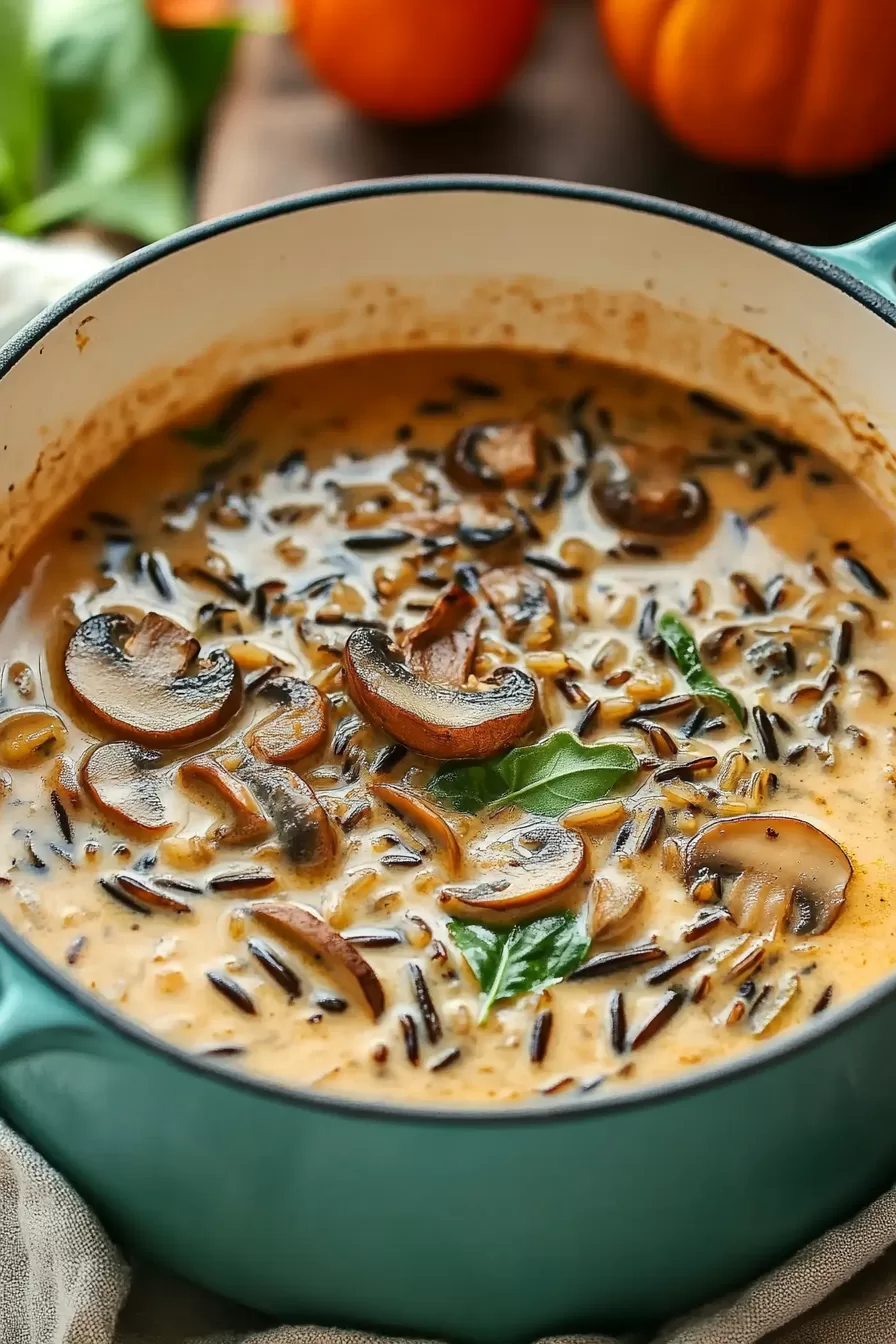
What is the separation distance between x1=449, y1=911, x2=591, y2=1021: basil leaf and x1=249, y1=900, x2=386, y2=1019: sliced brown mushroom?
0.37 ft

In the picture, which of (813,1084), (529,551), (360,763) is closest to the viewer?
(813,1084)

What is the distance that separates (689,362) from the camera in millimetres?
2520

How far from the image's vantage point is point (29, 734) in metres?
2.04

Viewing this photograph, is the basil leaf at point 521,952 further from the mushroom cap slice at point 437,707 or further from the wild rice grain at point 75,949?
the wild rice grain at point 75,949

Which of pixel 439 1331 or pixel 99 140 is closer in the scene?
pixel 439 1331

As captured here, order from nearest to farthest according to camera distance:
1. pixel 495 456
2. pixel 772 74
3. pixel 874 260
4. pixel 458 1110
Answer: pixel 458 1110 → pixel 874 260 → pixel 495 456 → pixel 772 74

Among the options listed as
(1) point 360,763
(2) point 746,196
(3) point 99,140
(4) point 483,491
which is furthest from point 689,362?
(3) point 99,140

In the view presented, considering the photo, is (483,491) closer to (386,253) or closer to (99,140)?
(386,253)

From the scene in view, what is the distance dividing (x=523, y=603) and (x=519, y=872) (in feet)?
1.47

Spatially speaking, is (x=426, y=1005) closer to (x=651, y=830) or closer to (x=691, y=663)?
(x=651, y=830)

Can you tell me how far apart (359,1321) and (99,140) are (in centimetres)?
223

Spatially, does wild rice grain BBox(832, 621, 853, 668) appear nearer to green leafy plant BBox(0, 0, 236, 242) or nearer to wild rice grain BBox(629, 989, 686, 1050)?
wild rice grain BBox(629, 989, 686, 1050)

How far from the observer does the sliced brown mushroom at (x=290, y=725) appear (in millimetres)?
1996

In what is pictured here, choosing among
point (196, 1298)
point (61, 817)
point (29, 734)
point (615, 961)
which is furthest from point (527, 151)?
point (196, 1298)
